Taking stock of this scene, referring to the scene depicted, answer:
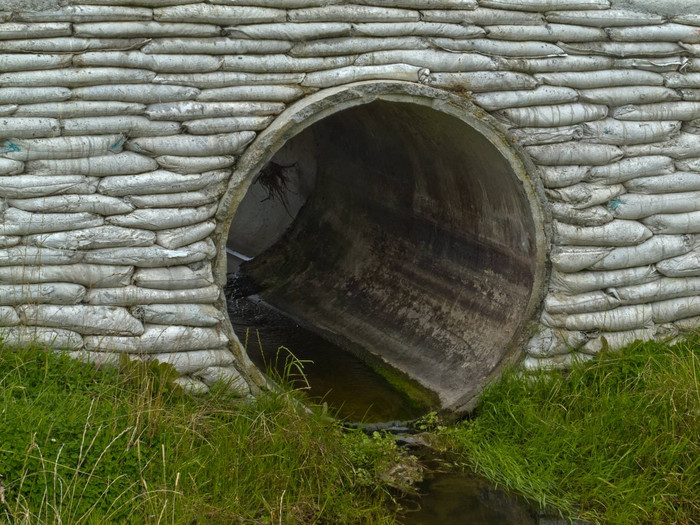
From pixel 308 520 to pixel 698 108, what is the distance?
3049mm

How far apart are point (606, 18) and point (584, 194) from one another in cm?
91

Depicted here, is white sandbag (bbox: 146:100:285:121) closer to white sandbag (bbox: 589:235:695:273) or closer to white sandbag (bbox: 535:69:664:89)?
white sandbag (bbox: 535:69:664:89)

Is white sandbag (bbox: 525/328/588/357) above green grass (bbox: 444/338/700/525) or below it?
above

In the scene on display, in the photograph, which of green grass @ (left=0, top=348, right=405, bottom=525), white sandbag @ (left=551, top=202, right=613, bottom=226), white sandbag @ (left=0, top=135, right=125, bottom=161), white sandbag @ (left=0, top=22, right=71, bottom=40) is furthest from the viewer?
white sandbag @ (left=551, top=202, right=613, bottom=226)

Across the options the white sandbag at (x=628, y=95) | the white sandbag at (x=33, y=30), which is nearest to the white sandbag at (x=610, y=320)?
the white sandbag at (x=628, y=95)

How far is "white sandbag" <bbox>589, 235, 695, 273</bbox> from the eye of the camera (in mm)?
4926

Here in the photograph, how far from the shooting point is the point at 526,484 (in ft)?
14.1

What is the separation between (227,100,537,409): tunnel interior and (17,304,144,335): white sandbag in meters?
1.87

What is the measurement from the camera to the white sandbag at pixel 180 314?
4223mm

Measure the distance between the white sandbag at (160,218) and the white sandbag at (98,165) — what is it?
0.63ft

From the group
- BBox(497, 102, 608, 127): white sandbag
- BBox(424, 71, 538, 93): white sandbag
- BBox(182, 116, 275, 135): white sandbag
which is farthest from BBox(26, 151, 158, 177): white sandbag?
BBox(497, 102, 608, 127): white sandbag

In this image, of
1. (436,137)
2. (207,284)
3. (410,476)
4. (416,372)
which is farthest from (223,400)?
(436,137)

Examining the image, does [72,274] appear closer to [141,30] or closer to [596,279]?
[141,30]

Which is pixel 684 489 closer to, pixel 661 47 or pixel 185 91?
pixel 661 47
